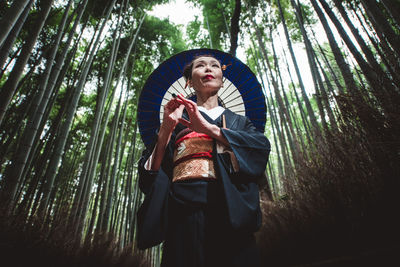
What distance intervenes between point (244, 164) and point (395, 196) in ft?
2.45

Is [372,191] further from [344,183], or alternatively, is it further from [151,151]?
[151,151]

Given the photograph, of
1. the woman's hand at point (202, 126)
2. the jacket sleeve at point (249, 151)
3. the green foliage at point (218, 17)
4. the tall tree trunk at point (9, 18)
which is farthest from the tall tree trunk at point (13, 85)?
the green foliage at point (218, 17)

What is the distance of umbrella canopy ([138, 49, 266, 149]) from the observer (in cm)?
141

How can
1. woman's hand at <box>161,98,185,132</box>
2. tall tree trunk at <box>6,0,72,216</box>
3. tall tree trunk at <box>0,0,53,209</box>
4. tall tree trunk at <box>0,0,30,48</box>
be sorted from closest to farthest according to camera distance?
woman's hand at <box>161,98,185,132</box>, tall tree trunk at <box>0,0,30,48</box>, tall tree trunk at <box>0,0,53,209</box>, tall tree trunk at <box>6,0,72,216</box>

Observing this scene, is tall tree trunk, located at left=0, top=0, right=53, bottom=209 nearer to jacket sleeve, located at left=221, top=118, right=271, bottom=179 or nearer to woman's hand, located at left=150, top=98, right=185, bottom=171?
woman's hand, located at left=150, top=98, right=185, bottom=171

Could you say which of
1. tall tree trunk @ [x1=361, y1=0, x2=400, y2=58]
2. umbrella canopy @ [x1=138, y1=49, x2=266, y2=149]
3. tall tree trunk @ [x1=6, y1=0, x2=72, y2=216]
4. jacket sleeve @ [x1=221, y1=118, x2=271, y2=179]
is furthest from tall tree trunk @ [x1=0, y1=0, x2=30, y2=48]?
tall tree trunk @ [x1=361, y1=0, x2=400, y2=58]

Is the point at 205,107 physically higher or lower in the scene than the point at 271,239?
higher

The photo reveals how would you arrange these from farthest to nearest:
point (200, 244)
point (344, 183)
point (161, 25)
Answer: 1. point (161, 25)
2. point (344, 183)
3. point (200, 244)

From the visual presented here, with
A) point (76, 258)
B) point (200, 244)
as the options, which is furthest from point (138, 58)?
point (200, 244)

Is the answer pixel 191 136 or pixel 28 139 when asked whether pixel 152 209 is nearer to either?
pixel 191 136

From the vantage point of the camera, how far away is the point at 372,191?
99 cm

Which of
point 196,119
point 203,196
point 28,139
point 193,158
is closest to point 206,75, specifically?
point 196,119

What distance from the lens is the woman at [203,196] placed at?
0.76 m

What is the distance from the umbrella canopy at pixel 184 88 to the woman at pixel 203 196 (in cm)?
42
